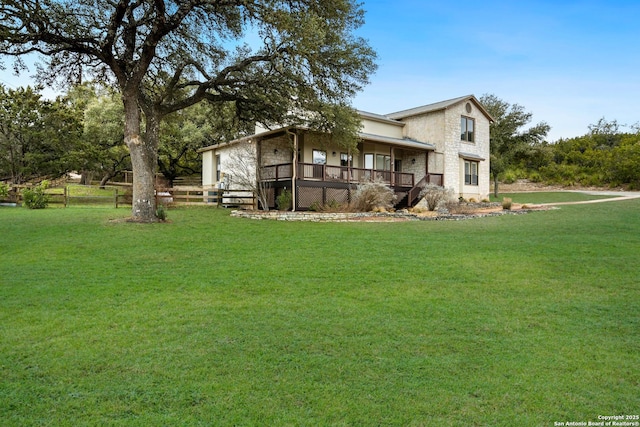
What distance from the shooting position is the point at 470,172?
27.9 m

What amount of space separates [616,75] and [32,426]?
27.6m

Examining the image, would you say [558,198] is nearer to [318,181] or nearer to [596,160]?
[596,160]

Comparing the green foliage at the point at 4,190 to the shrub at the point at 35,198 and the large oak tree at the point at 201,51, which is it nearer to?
the shrub at the point at 35,198

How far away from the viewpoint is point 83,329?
4.64 m

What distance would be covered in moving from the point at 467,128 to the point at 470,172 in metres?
2.91

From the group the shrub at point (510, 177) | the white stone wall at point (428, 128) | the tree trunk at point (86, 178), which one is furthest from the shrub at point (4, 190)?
the shrub at point (510, 177)

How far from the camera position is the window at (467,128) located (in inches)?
1073

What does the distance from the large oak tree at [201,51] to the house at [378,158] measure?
9.21 feet

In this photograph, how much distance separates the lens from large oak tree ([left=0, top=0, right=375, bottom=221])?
12719 mm

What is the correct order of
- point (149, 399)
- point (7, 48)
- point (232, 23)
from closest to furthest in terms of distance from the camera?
1. point (149, 399)
2. point (7, 48)
3. point (232, 23)

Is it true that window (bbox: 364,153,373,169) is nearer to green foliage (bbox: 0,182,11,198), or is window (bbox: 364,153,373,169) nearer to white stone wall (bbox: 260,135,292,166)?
white stone wall (bbox: 260,135,292,166)

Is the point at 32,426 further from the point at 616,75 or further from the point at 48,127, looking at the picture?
the point at 48,127

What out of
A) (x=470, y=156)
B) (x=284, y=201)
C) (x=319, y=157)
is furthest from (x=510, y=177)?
(x=284, y=201)

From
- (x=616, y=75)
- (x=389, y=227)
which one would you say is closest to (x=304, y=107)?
(x=389, y=227)
